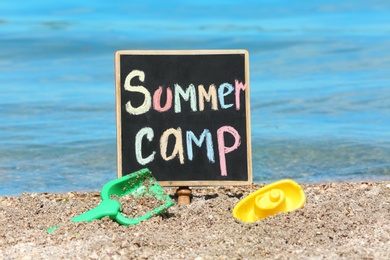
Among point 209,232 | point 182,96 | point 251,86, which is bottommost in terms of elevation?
point 209,232

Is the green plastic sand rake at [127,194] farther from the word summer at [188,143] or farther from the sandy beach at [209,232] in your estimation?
the word summer at [188,143]

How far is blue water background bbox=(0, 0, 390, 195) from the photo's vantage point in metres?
6.96

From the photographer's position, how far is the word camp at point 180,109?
199 inches


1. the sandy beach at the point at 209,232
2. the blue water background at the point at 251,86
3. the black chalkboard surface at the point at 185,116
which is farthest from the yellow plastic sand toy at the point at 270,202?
the blue water background at the point at 251,86

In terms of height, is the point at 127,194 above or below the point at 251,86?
below

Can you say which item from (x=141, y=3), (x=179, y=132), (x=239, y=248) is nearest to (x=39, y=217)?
(x=179, y=132)

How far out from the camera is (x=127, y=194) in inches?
191

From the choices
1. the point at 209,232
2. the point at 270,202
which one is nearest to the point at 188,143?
the point at 270,202

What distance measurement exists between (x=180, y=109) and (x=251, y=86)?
521cm

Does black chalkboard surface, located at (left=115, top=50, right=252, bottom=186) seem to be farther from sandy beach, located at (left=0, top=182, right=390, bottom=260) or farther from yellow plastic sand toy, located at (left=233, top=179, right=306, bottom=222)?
yellow plastic sand toy, located at (left=233, top=179, right=306, bottom=222)

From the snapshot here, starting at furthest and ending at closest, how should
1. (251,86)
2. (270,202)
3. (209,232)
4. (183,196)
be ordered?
1. (251,86)
2. (183,196)
3. (270,202)
4. (209,232)

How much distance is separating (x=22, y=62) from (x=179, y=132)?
8061 millimetres

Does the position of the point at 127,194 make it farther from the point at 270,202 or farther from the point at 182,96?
the point at 270,202

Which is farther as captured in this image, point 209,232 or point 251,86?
point 251,86
